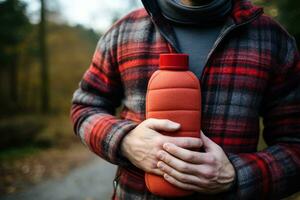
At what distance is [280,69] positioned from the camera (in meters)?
2.00

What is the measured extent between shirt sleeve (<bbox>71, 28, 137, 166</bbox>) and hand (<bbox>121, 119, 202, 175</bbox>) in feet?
0.34

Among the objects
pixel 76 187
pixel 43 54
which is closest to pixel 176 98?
pixel 76 187

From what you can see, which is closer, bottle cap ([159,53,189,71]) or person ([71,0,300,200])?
bottle cap ([159,53,189,71])

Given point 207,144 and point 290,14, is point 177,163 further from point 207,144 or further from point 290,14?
point 290,14

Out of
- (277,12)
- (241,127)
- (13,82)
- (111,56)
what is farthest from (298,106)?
(13,82)

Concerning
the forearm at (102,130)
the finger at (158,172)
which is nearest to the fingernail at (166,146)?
the finger at (158,172)

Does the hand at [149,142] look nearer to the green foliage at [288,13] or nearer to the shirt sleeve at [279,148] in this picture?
the shirt sleeve at [279,148]

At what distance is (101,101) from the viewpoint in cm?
220

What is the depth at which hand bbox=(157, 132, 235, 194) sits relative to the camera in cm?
163

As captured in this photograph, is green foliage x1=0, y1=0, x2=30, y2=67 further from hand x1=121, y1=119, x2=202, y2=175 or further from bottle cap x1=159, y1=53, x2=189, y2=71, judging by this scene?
bottle cap x1=159, y1=53, x2=189, y2=71

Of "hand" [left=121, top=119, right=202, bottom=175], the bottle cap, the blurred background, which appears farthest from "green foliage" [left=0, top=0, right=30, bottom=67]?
the bottle cap

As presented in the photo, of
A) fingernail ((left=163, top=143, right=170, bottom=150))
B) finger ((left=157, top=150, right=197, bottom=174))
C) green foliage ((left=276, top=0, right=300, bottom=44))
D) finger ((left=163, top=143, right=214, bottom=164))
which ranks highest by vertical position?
green foliage ((left=276, top=0, right=300, bottom=44))

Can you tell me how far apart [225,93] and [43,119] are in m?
17.4

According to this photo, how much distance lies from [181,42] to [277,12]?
2.27 metres
